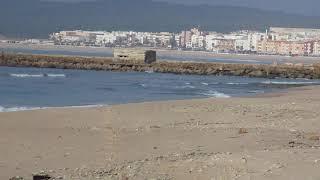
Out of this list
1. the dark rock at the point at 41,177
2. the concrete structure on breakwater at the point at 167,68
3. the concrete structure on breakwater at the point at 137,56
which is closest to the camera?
the dark rock at the point at 41,177

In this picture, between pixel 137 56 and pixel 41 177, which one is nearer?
pixel 41 177

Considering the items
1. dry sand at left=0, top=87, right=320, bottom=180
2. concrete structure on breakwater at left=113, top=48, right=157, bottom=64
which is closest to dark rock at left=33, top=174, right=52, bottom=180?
dry sand at left=0, top=87, right=320, bottom=180

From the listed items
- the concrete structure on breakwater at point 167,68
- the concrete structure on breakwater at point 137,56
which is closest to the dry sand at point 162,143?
the concrete structure on breakwater at point 167,68

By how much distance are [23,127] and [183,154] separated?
5042 mm

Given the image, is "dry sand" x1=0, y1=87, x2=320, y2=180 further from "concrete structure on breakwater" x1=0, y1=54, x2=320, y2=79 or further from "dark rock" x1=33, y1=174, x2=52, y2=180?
"concrete structure on breakwater" x1=0, y1=54, x2=320, y2=79

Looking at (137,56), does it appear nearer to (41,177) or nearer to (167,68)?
(167,68)

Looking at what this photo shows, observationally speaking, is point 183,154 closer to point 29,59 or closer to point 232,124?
point 232,124

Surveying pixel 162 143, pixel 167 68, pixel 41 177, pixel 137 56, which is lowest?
pixel 167 68

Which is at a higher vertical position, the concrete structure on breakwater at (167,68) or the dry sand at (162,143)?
the dry sand at (162,143)

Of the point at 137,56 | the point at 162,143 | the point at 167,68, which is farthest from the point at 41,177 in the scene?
the point at 137,56

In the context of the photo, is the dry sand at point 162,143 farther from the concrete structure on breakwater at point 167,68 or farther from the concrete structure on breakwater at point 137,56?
the concrete structure on breakwater at point 137,56

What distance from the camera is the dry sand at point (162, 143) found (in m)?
8.80

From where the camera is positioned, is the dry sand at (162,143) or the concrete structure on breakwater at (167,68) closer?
the dry sand at (162,143)

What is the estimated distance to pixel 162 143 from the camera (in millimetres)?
12070
